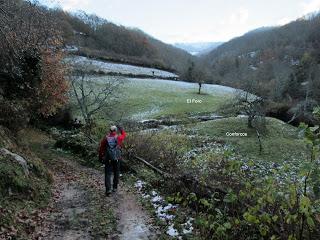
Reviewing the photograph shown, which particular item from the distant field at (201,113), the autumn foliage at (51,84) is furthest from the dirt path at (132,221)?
the distant field at (201,113)

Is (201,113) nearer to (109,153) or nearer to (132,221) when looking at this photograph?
(109,153)

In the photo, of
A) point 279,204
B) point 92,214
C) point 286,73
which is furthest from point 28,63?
point 286,73

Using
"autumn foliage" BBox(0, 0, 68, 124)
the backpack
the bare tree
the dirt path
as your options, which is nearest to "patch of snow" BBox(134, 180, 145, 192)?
the dirt path

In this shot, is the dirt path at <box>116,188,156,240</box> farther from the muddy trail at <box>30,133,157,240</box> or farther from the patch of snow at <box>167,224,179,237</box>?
the patch of snow at <box>167,224,179,237</box>

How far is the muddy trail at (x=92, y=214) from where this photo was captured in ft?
34.7

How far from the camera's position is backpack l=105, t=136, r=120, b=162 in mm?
14555

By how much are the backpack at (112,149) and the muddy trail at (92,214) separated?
1288mm

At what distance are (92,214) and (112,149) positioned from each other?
9.50 feet

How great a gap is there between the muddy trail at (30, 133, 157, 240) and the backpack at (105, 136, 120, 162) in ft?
4.22

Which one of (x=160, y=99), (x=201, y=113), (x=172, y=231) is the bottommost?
(x=201, y=113)

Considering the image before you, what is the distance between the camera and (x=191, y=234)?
10414 millimetres

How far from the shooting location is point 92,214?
12219 millimetres

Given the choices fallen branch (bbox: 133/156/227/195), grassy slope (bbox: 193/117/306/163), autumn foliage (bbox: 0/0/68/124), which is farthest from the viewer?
grassy slope (bbox: 193/117/306/163)

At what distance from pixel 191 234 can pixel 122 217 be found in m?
2.44
